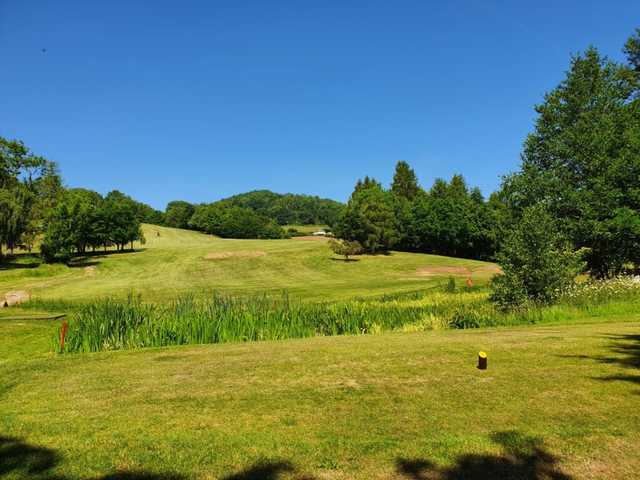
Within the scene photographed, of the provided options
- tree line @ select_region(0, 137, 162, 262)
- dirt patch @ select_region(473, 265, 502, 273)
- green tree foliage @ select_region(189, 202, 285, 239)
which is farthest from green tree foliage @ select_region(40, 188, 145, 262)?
green tree foliage @ select_region(189, 202, 285, 239)

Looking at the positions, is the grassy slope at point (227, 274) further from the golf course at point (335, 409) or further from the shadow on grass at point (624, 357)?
the shadow on grass at point (624, 357)

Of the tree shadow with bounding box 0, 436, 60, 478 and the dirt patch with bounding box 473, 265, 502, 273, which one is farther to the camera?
the dirt patch with bounding box 473, 265, 502, 273

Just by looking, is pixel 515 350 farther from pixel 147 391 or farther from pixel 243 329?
pixel 243 329

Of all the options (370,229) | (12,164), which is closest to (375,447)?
(370,229)

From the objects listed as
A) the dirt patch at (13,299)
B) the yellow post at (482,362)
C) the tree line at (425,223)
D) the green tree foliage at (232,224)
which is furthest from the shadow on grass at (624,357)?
the green tree foliage at (232,224)

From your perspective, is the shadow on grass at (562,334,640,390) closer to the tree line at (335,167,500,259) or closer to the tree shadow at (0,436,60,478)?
the tree shadow at (0,436,60,478)

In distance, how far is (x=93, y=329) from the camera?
14438mm

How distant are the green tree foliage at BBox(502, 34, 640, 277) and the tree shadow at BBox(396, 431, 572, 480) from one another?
1132 inches

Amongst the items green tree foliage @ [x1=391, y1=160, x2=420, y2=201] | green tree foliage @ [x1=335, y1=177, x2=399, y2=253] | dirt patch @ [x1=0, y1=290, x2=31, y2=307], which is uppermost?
green tree foliage @ [x1=391, y1=160, x2=420, y2=201]

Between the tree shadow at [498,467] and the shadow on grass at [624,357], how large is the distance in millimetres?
3683

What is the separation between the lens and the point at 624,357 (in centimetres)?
919

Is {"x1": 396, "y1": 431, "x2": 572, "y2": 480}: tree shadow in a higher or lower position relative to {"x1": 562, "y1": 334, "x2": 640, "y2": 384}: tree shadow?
lower

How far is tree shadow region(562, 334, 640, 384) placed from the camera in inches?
311

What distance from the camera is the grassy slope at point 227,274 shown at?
38.0 m
